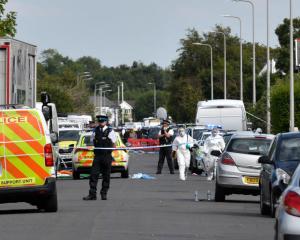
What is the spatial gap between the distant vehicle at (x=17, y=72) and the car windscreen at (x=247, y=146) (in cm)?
478

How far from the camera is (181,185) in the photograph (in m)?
33.9

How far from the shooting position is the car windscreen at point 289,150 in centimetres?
2016

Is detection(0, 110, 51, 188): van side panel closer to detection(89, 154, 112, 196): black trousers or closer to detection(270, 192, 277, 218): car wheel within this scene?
detection(270, 192, 277, 218): car wheel

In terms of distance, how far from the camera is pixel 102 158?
2519 cm

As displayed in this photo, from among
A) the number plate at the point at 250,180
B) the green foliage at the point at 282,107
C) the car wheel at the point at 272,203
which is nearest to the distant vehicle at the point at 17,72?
the number plate at the point at 250,180

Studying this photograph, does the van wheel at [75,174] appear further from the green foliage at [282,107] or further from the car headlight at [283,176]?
the car headlight at [283,176]

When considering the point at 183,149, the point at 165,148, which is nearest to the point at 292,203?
the point at 183,149

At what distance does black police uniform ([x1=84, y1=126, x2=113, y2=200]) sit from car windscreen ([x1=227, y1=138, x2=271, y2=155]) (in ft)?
8.34

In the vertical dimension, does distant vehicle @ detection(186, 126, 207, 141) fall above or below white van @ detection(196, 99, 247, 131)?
below

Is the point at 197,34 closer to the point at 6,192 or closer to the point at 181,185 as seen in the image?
the point at 181,185

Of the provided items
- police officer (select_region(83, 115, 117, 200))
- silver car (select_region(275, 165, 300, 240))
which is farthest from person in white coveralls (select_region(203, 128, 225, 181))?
silver car (select_region(275, 165, 300, 240))

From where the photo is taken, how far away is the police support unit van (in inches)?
806

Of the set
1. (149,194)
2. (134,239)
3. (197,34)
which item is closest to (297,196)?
(134,239)

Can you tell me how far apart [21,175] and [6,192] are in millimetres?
380
